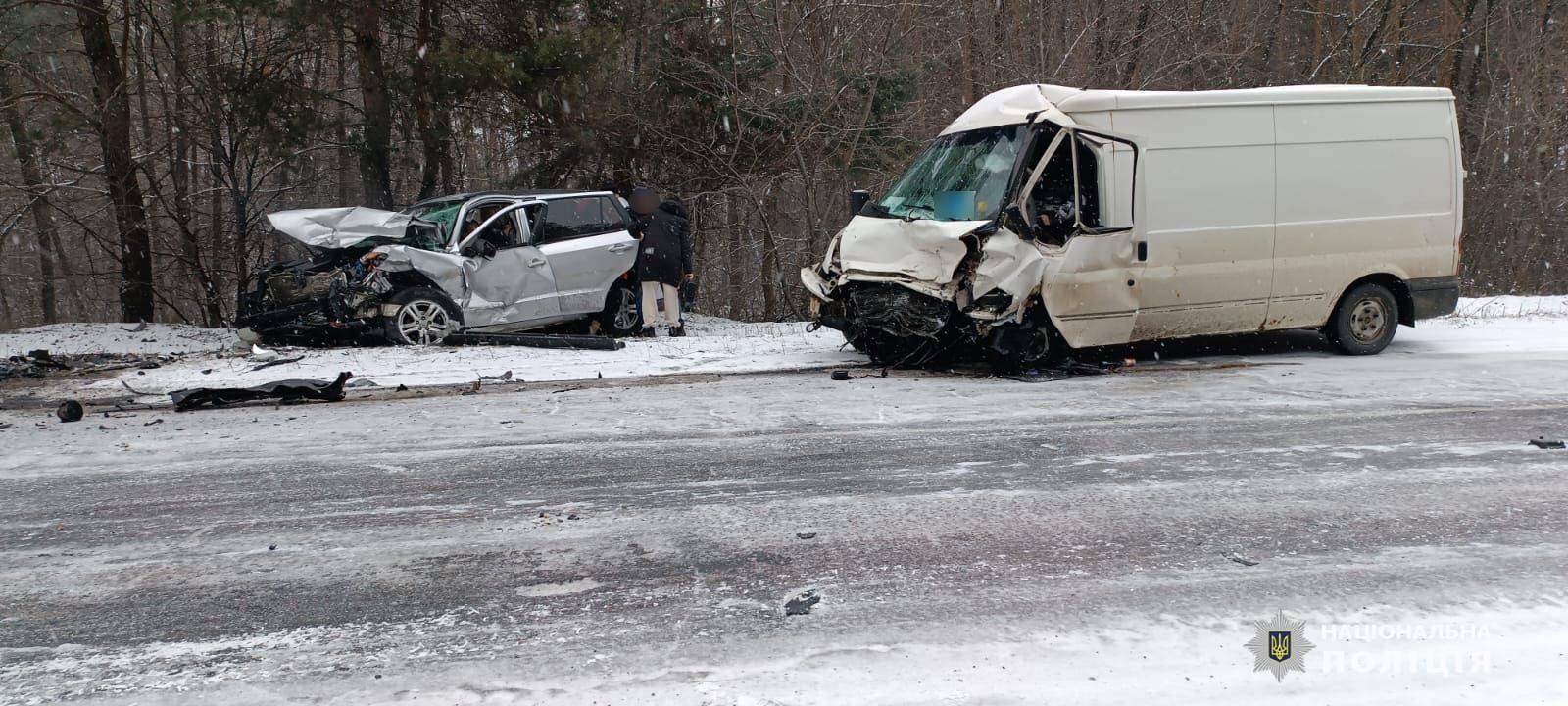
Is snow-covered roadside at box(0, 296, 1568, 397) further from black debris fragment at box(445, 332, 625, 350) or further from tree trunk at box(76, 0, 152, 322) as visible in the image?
tree trunk at box(76, 0, 152, 322)

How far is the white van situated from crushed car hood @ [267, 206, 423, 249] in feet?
16.6

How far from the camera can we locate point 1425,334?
36.7 feet

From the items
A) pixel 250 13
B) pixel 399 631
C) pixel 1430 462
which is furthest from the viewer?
pixel 250 13

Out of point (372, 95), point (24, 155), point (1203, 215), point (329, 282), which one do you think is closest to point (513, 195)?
point (329, 282)

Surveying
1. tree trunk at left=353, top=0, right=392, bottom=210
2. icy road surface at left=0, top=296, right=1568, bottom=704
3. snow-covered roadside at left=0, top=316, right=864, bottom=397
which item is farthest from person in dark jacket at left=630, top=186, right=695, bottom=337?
icy road surface at left=0, top=296, right=1568, bottom=704

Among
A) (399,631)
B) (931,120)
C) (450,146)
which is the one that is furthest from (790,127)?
(399,631)

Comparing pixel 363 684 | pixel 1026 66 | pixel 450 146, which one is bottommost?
pixel 363 684

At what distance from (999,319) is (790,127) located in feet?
28.5

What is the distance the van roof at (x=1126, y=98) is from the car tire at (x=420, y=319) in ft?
19.2

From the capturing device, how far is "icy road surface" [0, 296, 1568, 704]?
310 centimetres

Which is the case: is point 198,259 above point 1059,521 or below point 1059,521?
above

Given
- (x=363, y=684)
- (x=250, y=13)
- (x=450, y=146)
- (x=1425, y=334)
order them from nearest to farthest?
(x=363, y=684)
(x=1425, y=334)
(x=250, y=13)
(x=450, y=146)

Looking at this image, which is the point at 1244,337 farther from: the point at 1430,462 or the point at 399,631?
the point at 399,631

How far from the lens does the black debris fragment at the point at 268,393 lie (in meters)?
7.98
